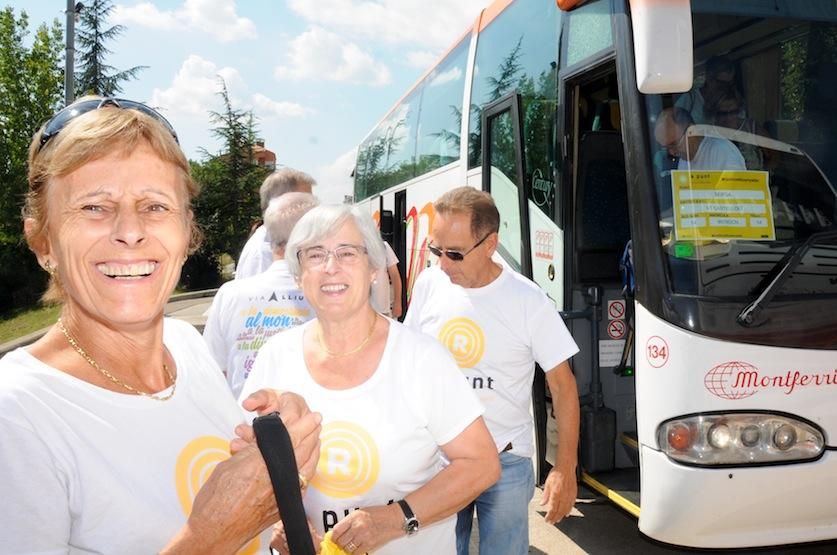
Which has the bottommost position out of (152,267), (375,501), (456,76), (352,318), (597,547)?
(597,547)

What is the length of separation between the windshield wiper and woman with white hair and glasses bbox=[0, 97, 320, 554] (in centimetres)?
229

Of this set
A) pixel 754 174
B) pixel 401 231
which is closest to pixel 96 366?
pixel 754 174

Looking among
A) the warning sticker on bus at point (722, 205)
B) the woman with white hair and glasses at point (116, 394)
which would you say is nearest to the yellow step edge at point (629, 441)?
the warning sticker on bus at point (722, 205)

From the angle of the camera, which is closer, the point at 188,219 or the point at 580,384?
the point at 188,219

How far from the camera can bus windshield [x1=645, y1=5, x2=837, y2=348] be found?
3021mm

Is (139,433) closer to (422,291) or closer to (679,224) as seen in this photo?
(422,291)

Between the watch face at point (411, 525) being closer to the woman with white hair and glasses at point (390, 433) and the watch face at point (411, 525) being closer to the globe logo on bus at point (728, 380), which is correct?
the woman with white hair and glasses at point (390, 433)

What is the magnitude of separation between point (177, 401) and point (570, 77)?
3284 mm

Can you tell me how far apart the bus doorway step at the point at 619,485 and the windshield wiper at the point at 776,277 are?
1142 mm

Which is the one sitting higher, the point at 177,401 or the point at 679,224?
the point at 679,224

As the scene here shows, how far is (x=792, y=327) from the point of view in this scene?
2.99 m

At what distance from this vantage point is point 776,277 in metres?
2.93

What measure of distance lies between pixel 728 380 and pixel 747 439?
271mm

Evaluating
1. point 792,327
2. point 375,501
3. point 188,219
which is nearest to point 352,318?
point 375,501
